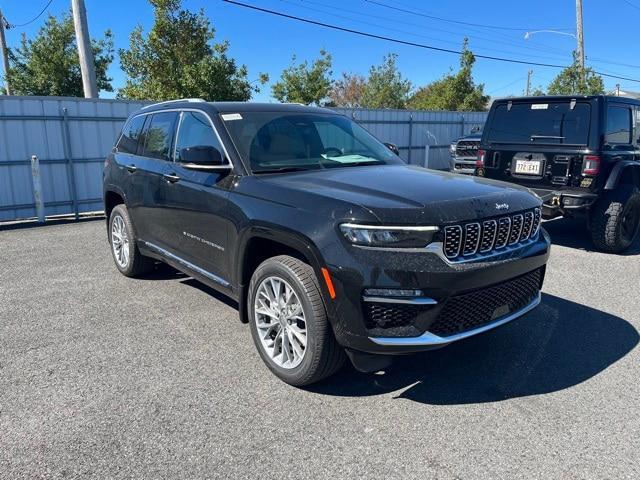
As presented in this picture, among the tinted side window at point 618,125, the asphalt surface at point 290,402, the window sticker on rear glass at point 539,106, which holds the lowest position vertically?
the asphalt surface at point 290,402

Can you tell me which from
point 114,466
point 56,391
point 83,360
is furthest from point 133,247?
point 114,466

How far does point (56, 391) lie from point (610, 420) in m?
3.45

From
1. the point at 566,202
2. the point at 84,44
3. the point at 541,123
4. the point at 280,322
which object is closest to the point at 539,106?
the point at 541,123

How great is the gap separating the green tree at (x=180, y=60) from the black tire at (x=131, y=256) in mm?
11566

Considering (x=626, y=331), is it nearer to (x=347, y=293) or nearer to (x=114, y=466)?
(x=347, y=293)

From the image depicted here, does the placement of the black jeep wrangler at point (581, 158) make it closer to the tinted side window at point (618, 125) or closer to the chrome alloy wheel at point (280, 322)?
the tinted side window at point (618, 125)

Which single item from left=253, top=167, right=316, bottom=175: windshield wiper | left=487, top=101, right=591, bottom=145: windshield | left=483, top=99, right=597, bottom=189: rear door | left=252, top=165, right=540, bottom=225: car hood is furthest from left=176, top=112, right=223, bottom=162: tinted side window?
left=487, top=101, right=591, bottom=145: windshield

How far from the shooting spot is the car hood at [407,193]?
2.83m

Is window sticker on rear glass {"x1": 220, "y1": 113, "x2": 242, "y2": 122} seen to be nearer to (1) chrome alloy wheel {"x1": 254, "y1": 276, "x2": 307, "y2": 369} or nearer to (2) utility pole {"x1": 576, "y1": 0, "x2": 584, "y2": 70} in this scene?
(1) chrome alloy wheel {"x1": 254, "y1": 276, "x2": 307, "y2": 369}

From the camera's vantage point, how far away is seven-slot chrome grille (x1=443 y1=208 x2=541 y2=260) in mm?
2881

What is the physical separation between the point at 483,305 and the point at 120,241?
4325 millimetres

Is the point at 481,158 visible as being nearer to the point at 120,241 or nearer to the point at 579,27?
the point at 120,241

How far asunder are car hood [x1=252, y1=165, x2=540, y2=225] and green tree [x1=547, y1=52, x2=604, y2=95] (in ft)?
86.1

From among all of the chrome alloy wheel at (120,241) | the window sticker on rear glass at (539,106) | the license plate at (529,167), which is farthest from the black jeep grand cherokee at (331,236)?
the window sticker on rear glass at (539,106)
